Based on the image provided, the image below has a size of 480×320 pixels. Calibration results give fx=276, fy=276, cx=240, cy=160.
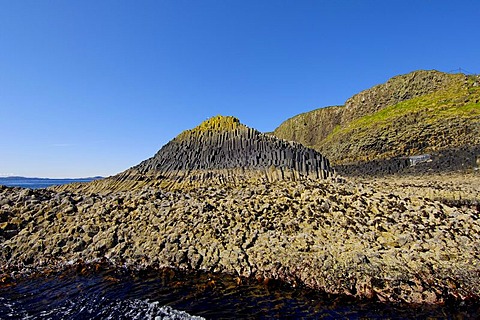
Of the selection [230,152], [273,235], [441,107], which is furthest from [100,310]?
[441,107]

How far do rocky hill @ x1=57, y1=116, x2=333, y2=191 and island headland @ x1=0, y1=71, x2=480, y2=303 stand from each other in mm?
1850

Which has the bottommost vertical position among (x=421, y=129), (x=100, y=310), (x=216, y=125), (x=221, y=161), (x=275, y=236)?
(x=100, y=310)

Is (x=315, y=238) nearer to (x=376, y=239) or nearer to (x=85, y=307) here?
(x=376, y=239)

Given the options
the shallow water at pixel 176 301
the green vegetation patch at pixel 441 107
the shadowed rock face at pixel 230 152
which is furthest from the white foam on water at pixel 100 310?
the green vegetation patch at pixel 441 107

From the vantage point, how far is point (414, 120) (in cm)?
5594

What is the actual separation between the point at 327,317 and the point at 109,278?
26.3 ft

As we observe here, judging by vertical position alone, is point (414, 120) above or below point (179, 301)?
above

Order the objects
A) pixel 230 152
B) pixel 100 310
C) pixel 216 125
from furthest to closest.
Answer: pixel 216 125, pixel 230 152, pixel 100 310

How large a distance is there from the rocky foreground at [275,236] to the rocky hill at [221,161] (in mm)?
3711

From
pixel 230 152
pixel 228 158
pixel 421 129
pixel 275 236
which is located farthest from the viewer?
pixel 421 129

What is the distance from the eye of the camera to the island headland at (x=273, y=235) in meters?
9.67

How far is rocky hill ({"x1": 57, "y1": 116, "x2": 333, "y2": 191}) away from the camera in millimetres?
20234

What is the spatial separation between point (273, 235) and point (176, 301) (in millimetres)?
4968

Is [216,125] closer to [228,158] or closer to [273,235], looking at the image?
[228,158]
